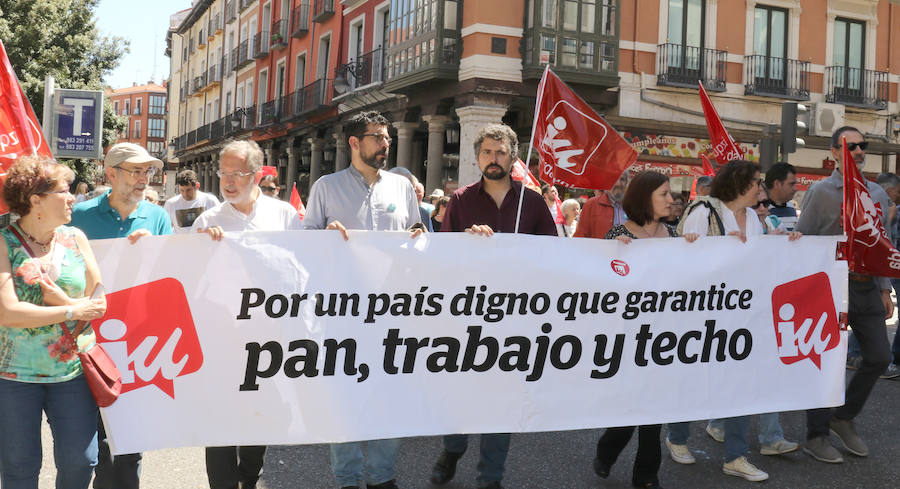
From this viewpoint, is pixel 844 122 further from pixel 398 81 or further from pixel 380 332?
pixel 380 332

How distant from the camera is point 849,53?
21547 millimetres

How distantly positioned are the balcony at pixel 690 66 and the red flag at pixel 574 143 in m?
14.3

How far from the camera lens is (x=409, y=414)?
426cm

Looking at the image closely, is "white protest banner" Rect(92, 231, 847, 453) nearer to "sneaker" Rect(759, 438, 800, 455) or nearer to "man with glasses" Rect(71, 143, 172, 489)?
"man with glasses" Rect(71, 143, 172, 489)

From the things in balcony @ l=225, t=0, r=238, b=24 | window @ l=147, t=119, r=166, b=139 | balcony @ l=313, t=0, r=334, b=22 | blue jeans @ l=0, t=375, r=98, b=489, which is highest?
window @ l=147, t=119, r=166, b=139

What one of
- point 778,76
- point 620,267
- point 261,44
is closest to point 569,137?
point 620,267

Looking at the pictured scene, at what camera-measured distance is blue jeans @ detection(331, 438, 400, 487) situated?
432 centimetres

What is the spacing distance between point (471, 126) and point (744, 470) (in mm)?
14019

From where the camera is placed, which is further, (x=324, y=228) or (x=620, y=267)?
(x=620, y=267)

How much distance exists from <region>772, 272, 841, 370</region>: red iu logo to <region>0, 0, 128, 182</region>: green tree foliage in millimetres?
20727

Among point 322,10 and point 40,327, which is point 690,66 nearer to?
point 322,10

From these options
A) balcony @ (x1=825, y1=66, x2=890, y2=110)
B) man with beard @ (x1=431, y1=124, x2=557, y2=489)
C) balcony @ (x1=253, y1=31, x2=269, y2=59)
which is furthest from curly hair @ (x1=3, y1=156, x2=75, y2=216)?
balcony @ (x1=253, y1=31, x2=269, y2=59)

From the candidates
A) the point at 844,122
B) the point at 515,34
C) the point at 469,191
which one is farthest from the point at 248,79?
the point at 469,191

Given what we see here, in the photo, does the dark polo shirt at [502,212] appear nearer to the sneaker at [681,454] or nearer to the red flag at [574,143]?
the red flag at [574,143]
